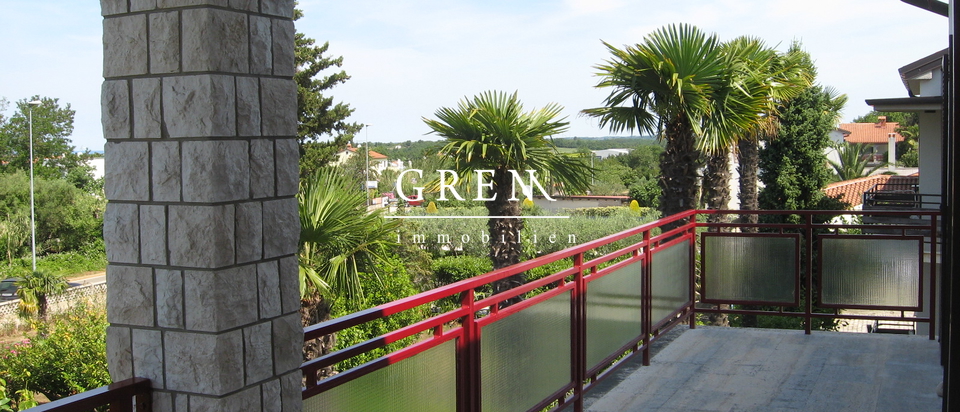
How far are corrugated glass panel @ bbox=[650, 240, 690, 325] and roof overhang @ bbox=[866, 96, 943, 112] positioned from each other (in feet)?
31.0

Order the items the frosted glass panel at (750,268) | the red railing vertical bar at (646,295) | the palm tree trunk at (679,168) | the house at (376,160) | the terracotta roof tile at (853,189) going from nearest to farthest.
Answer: the red railing vertical bar at (646,295) → the frosted glass panel at (750,268) → the palm tree trunk at (679,168) → the terracotta roof tile at (853,189) → the house at (376,160)

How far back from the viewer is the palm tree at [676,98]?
10969 millimetres

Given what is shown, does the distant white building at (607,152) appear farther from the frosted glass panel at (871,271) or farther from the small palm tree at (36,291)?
the frosted glass panel at (871,271)

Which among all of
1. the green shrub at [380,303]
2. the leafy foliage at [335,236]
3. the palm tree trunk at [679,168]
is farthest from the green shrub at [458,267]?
the leafy foliage at [335,236]

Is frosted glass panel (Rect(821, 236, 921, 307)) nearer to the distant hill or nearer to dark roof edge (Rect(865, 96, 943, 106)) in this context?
dark roof edge (Rect(865, 96, 943, 106))

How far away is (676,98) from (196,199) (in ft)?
32.4

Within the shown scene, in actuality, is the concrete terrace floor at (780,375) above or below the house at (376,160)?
below

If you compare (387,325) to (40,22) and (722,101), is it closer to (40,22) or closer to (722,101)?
(722,101)

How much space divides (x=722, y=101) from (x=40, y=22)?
257 feet

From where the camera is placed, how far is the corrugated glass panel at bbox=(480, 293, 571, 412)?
3.44m

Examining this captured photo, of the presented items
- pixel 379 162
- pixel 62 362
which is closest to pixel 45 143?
pixel 379 162

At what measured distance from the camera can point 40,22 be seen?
73.3 m

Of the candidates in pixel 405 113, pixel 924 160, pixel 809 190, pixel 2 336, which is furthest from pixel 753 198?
pixel 405 113

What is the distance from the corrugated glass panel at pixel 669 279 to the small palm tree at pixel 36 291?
3188 centimetres
